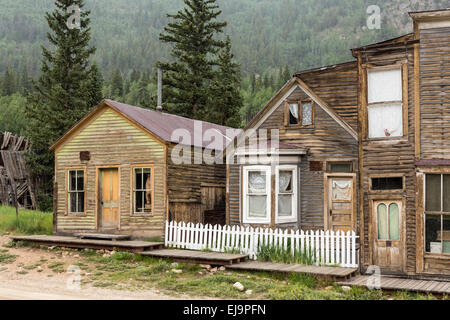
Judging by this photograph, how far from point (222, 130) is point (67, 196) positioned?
878cm

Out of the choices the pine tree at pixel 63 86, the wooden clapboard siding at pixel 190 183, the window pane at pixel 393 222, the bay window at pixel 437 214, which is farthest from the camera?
the pine tree at pixel 63 86

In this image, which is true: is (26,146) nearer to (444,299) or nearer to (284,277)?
(284,277)

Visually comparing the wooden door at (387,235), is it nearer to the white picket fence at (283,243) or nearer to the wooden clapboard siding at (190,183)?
the white picket fence at (283,243)

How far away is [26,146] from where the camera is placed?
36.2 meters

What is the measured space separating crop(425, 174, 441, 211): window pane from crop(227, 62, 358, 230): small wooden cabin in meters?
3.08

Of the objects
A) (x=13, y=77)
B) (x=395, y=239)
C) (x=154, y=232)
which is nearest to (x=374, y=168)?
(x=395, y=239)

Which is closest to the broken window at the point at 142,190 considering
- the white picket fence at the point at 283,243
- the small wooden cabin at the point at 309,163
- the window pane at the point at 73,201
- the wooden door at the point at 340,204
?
the white picket fence at the point at 283,243

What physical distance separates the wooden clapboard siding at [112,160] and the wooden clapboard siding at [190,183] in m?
0.44

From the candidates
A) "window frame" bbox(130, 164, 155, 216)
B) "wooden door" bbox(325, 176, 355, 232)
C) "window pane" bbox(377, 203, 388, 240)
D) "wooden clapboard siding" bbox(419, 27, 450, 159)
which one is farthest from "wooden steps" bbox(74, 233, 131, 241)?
"wooden clapboard siding" bbox(419, 27, 450, 159)

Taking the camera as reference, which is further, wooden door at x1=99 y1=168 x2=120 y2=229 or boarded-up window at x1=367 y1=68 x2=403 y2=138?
wooden door at x1=99 y1=168 x2=120 y2=229

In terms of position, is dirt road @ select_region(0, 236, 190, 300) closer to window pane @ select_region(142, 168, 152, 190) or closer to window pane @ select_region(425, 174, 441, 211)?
window pane @ select_region(142, 168, 152, 190)

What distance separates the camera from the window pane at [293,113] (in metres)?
18.5

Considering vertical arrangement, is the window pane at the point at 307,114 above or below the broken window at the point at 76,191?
above

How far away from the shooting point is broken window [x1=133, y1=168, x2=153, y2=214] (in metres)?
19.5
